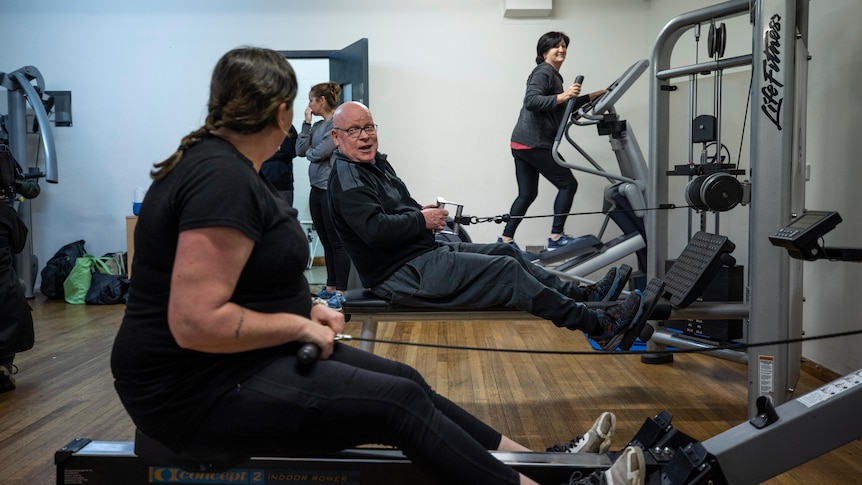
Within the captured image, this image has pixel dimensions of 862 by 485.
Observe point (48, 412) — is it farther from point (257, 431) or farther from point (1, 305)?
Answer: point (257, 431)

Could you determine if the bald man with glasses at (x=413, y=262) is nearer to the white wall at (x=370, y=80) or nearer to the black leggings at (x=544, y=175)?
the black leggings at (x=544, y=175)

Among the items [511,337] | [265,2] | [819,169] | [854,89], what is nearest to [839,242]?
[819,169]

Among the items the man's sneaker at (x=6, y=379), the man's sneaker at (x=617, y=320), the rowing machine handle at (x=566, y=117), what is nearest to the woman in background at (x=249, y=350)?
the man's sneaker at (x=617, y=320)

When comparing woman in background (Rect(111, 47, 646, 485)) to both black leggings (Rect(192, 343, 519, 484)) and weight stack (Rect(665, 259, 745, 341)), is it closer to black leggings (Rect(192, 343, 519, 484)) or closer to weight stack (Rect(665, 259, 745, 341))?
black leggings (Rect(192, 343, 519, 484))

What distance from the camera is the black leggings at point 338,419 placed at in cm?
133

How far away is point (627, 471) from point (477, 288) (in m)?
1.08

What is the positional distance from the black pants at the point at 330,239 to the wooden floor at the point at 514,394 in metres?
0.58

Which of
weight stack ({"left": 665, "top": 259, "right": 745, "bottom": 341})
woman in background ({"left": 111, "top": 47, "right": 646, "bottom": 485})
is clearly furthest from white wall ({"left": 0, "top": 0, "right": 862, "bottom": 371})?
woman in background ({"left": 111, "top": 47, "right": 646, "bottom": 485})

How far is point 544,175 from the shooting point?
195 inches

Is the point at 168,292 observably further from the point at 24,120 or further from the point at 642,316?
the point at 24,120

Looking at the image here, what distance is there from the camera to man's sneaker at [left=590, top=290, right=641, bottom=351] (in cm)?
252

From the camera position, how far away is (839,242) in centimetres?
315

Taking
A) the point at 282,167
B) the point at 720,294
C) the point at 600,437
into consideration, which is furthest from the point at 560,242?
the point at 600,437

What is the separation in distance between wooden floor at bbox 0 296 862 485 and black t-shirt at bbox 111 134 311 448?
40.8 inches
